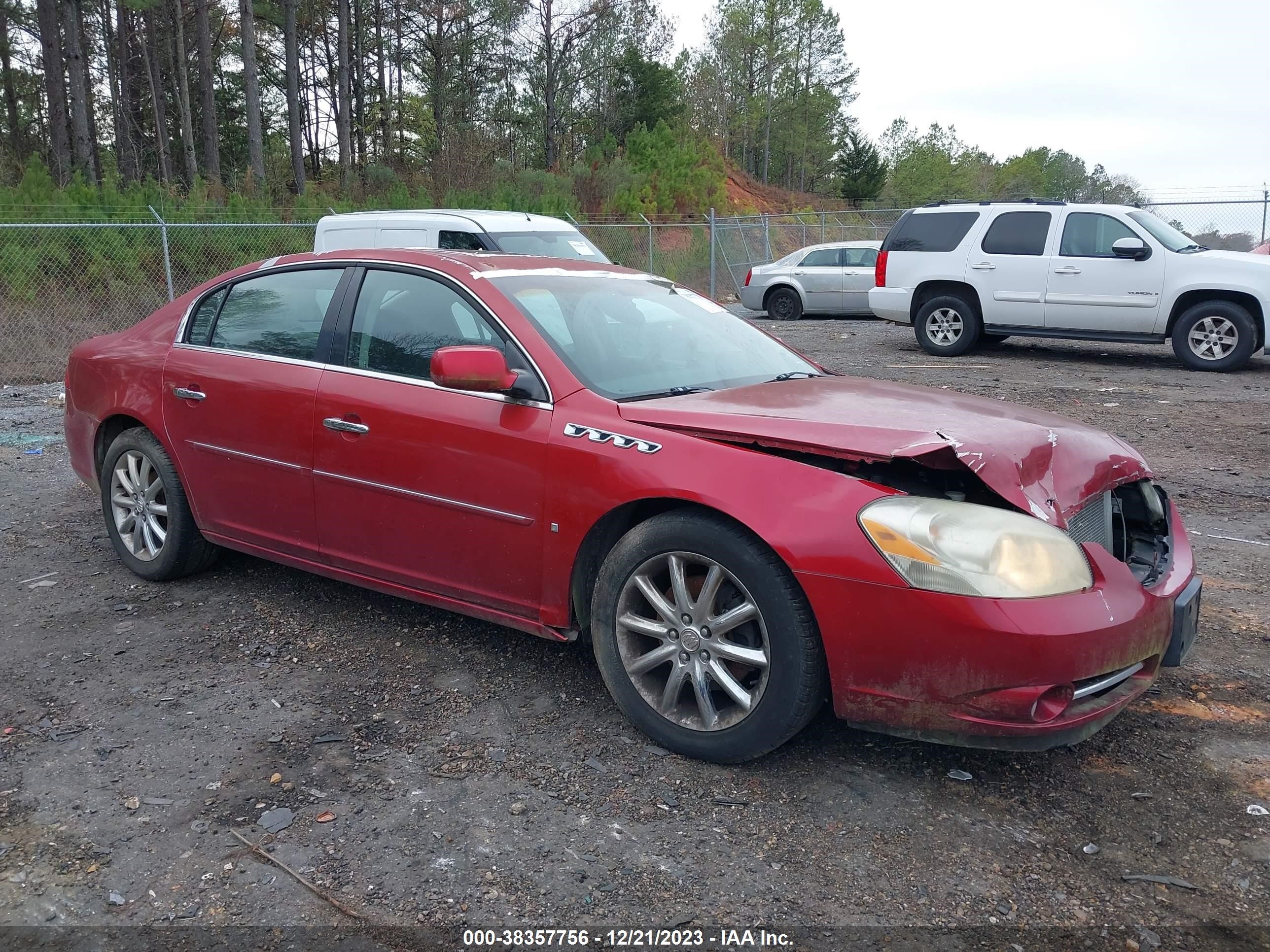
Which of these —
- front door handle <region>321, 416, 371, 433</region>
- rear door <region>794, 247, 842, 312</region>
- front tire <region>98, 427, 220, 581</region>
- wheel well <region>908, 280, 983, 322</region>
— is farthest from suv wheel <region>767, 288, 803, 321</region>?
front door handle <region>321, 416, 371, 433</region>

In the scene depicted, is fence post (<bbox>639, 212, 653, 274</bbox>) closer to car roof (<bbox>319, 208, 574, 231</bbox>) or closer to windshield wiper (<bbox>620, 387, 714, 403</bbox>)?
car roof (<bbox>319, 208, 574, 231</bbox>)

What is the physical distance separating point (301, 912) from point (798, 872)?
1236mm

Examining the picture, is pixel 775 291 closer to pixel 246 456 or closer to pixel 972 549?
pixel 246 456

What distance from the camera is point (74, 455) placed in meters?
5.15

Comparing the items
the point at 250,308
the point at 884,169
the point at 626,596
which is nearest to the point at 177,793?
the point at 626,596

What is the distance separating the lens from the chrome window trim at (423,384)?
344 cm

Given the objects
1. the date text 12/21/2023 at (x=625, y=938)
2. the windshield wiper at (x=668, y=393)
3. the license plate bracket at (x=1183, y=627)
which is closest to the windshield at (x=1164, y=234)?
the license plate bracket at (x=1183, y=627)

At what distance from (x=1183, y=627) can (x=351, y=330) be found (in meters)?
3.16

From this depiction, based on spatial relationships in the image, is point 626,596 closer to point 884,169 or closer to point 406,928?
point 406,928

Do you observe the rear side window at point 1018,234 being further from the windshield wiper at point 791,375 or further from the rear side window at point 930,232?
the windshield wiper at point 791,375

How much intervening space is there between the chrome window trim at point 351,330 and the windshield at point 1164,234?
949 cm

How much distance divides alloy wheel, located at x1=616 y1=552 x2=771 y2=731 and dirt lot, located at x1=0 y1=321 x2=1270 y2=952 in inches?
7.6

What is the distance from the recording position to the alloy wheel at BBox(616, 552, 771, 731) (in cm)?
297

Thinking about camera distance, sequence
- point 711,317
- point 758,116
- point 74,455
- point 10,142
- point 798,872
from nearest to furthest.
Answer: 1. point 798,872
2. point 711,317
3. point 74,455
4. point 10,142
5. point 758,116
